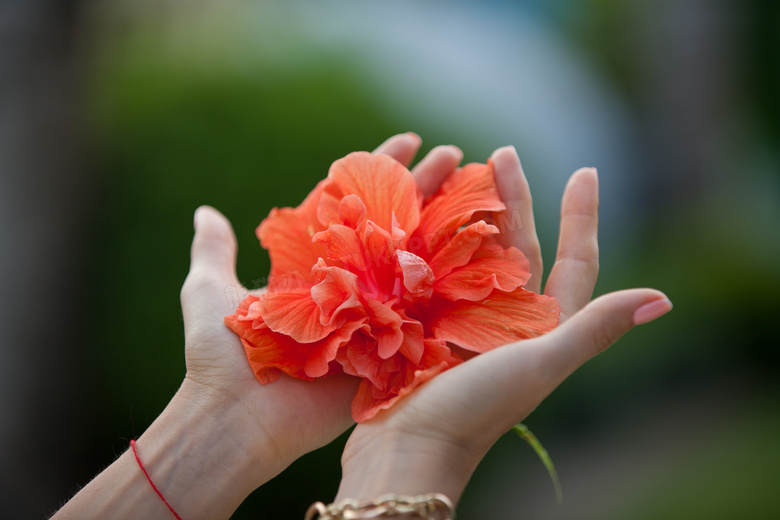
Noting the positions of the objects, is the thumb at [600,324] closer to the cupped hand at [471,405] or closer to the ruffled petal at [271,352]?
the cupped hand at [471,405]

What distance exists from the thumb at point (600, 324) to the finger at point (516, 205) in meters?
0.37

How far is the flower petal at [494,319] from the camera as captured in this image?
111cm

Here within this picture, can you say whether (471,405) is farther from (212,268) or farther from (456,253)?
(212,268)

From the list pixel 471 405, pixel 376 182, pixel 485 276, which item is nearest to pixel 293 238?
pixel 376 182

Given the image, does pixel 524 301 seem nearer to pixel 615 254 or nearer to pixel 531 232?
pixel 531 232

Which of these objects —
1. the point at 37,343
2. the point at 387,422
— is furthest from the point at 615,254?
the point at 37,343

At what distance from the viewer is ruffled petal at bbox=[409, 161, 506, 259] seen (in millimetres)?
1214

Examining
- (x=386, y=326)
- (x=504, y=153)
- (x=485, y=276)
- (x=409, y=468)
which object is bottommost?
(x=409, y=468)

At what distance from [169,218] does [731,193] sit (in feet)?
9.40

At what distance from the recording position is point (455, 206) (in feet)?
4.23

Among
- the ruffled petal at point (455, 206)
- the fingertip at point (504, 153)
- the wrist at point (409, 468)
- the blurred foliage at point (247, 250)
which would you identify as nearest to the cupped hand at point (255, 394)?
the wrist at point (409, 468)

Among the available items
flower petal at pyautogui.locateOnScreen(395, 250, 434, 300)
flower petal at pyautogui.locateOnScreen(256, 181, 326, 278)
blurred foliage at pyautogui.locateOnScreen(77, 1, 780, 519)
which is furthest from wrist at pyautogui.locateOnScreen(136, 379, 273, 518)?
blurred foliage at pyautogui.locateOnScreen(77, 1, 780, 519)

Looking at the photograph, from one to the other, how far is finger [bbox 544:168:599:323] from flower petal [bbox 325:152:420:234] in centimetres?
37

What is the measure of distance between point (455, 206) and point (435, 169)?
24 cm
